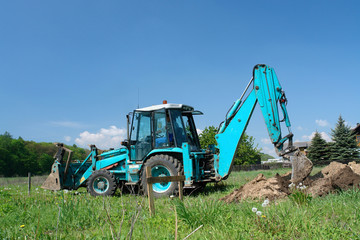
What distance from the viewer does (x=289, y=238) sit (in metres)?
3.79

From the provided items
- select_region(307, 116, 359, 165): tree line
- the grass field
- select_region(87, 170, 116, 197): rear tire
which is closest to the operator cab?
select_region(87, 170, 116, 197): rear tire

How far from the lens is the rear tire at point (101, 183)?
10078 millimetres

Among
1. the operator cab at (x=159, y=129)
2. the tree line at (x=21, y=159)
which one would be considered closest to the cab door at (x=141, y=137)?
the operator cab at (x=159, y=129)

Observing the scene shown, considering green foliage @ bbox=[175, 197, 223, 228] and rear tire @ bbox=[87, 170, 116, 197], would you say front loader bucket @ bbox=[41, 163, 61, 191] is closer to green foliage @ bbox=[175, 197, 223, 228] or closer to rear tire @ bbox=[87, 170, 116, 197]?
rear tire @ bbox=[87, 170, 116, 197]

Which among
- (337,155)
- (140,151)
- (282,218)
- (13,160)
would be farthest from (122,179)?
(13,160)

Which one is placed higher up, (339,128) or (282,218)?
(339,128)

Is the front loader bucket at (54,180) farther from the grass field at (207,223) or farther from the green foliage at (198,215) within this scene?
the green foliage at (198,215)

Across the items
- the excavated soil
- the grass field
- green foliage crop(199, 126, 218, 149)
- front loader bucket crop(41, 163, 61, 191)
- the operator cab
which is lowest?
the grass field

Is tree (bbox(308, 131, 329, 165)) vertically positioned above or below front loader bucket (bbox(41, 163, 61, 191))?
above

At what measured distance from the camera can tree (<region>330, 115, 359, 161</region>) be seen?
1417 inches

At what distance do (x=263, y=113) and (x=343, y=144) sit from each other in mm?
32302

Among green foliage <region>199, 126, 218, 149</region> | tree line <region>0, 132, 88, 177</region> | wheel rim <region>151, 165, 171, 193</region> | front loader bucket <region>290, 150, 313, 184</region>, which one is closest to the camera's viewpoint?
front loader bucket <region>290, 150, 313, 184</region>

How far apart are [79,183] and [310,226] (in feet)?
30.8

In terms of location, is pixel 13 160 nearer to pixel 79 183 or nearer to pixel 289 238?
Result: pixel 79 183
